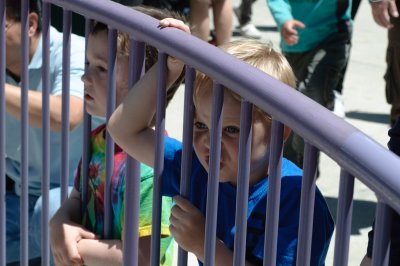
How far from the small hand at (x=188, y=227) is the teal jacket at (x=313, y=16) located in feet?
9.92

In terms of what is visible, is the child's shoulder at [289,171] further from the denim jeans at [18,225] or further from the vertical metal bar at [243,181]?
the denim jeans at [18,225]

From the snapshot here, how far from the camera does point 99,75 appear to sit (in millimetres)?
2637

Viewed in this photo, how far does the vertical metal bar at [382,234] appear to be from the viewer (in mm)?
1624

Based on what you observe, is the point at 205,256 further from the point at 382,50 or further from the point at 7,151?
the point at 382,50

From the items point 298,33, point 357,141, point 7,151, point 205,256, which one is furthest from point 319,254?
point 298,33

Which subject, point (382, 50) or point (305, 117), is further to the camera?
point (382, 50)

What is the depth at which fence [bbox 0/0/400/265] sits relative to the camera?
5.30 ft

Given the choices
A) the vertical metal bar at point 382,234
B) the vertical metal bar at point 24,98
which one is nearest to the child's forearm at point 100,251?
the vertical metal bar at point 24,98

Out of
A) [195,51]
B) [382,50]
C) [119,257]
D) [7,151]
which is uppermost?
[195,51]

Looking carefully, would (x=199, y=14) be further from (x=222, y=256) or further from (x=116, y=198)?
(x=222, y=256)

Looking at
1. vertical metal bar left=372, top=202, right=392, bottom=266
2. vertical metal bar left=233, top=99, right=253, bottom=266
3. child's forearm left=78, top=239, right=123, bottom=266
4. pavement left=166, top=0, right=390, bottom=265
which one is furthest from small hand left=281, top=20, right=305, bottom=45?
vertical metal bar left=372, top=202, right=392, bottom=266

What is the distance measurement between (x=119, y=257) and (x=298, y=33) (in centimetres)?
290

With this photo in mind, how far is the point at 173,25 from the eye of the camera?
7.09ft

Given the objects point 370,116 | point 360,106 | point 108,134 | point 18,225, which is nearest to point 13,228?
point 18,225
